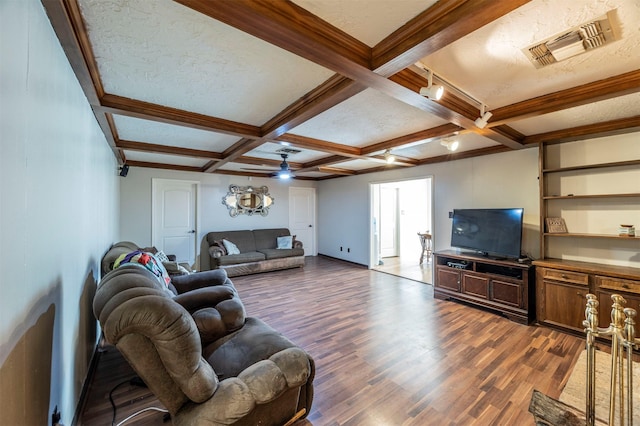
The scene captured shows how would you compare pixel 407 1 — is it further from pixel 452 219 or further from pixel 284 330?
pixel 452 219

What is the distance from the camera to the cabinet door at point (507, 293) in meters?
3.25

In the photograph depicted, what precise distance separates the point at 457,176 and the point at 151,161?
572 centimetres

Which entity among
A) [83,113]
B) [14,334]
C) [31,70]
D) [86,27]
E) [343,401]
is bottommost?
[343,401]

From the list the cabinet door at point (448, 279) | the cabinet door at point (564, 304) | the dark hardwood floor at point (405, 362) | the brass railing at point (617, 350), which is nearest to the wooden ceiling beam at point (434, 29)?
the brass railing at point (617, 350)

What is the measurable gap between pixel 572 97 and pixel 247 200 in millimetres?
5919

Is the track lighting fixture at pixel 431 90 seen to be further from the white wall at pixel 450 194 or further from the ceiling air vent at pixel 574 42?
the white wall at pixel 450 194

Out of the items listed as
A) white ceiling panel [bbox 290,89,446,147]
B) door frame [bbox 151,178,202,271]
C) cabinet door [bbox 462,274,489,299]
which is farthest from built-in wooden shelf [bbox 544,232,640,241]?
door frame [bbox 151,178,202,271]

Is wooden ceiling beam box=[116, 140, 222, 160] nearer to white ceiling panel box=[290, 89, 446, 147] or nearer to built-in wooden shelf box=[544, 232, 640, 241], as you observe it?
white ceiling panel box=[290, 89, 446, 147]

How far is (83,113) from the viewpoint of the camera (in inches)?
77.4

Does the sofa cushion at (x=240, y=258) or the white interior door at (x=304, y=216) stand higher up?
the white interior door at (x=304, y=216)

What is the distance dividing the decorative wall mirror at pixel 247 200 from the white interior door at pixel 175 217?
2.55 ft

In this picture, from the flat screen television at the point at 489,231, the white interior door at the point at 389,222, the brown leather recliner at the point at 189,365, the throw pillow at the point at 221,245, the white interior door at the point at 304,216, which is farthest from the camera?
the white interior door at the point at 389,222

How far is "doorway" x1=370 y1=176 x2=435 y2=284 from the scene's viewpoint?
6.97 metres

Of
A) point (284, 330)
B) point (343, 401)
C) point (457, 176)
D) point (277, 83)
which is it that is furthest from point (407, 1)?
point (457, 176)
